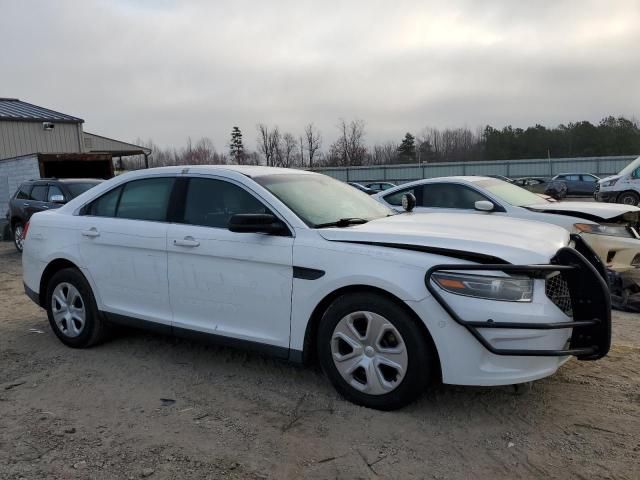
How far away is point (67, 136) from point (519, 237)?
29.2 meters

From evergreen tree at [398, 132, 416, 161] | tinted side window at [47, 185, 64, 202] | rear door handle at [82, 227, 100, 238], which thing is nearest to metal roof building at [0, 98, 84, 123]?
tinted side window at [47, 185, 64, 202]

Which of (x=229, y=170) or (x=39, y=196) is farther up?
(x=229, y=170)

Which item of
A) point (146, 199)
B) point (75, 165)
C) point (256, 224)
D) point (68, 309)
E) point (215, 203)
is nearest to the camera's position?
point (256, 224)

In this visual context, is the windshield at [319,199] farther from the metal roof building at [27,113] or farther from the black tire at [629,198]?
the metal roof building at [27,113]

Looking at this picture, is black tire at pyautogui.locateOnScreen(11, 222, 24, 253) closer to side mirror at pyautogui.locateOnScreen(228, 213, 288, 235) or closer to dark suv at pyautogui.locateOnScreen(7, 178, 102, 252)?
dark suv at pyautogui.locateOnScreen(7, 178, 102, 252)

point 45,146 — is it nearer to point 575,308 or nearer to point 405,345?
point 405,345

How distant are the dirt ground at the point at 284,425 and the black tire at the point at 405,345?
0.10 metres

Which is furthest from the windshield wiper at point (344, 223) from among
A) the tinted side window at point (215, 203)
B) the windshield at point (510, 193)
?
the windshield at point (510, 193)

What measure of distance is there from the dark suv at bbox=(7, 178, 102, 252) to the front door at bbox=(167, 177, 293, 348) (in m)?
7.86

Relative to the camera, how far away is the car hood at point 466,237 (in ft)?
10.6

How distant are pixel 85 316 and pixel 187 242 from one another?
4.89 ft

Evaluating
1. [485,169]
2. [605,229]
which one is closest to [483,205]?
[605,229]

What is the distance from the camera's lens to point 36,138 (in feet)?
88.0

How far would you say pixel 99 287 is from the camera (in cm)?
470
